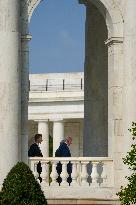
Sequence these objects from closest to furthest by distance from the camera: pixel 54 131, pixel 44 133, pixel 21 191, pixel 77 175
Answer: pixel 21 191 → pixel 77 175 → pixel 44 133 → pixel 54 131

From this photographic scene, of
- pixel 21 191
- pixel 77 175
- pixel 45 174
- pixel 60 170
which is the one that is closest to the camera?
pixel 21 191

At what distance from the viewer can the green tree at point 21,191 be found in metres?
32.8

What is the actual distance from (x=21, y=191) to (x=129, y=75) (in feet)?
27.7

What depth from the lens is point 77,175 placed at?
39.8 meters

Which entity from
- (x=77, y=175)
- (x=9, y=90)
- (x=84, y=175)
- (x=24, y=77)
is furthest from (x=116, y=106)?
(x=9, y=90)

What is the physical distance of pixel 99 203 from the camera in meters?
39.3

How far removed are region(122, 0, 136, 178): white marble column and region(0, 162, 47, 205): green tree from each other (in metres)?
6.78

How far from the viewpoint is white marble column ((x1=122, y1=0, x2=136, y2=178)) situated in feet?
129

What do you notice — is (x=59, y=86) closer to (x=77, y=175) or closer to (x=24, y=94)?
(x=77, y=175)

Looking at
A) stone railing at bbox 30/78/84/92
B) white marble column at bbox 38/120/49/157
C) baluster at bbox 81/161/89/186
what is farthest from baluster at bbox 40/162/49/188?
stone railing at bbox 30/78/84/92

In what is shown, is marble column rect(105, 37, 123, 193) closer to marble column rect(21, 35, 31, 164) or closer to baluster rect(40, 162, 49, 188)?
baluster rect(40, 162, 49, 188)

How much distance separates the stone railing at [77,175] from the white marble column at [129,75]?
1.08 m

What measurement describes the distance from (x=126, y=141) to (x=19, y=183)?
732cm

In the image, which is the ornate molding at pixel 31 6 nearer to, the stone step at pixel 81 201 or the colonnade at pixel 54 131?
the stone step at pixel 81 201
